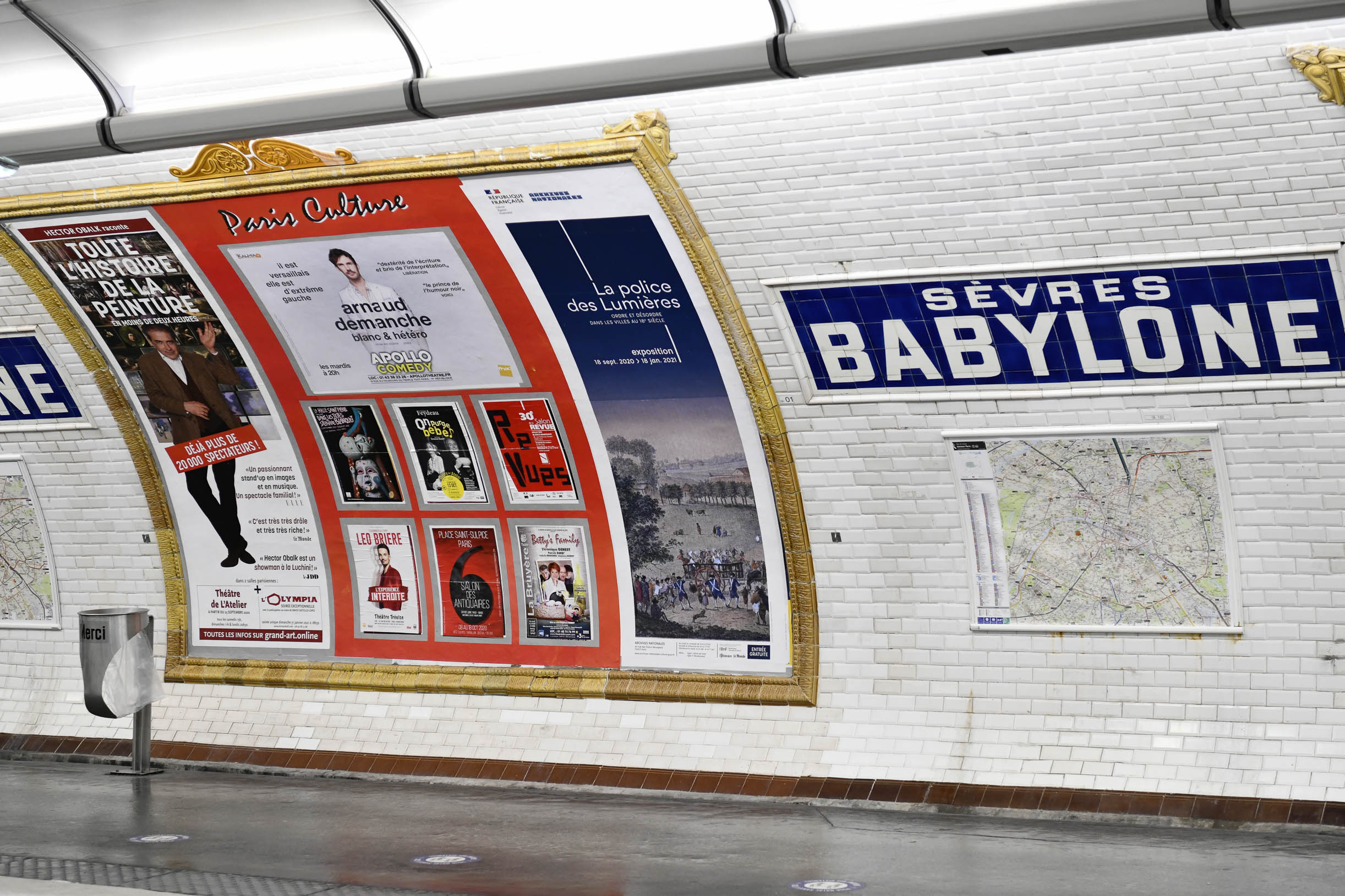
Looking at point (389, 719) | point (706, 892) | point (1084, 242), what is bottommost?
point (706, 892)

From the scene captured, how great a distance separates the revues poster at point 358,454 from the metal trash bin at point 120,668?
4.39 ft

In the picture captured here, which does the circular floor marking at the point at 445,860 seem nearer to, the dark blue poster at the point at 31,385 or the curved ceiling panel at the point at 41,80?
the curved ceiling panel at the point at 41,80

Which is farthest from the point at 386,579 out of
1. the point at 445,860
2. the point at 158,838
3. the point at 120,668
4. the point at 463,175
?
the point at 445,860

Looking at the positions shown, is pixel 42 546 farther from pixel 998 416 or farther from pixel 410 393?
pixel 998 416

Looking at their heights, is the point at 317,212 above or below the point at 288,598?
above

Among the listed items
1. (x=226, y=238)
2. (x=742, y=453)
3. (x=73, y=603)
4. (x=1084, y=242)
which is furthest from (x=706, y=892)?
(x=73, y=603)

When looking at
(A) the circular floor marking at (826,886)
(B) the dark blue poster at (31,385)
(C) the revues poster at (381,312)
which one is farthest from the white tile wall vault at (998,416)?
(A) the circular floor marking at (826,886)

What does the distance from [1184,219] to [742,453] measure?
2.37m

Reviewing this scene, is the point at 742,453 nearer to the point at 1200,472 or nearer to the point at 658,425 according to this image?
the point at 658,425

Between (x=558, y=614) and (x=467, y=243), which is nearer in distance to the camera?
(x=467, y=243)

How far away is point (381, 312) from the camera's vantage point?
7.13 meters

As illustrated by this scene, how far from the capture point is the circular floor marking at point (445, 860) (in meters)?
5.41

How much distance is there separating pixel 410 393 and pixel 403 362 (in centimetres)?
20

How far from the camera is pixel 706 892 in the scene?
491cm
